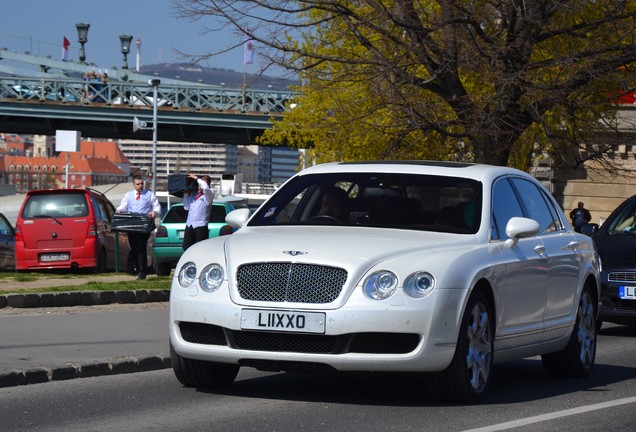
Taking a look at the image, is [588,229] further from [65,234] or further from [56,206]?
[56,206]

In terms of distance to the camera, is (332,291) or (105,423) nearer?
(105,423)

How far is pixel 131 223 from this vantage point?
22.7 m

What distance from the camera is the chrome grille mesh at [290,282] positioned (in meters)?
8.73

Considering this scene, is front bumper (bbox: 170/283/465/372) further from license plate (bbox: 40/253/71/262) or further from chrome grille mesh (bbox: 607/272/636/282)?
license plate (bbox: 40/253/71/262)

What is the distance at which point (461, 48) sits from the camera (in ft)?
72.8

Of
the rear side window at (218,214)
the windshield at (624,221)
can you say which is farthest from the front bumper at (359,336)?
the rear side window at (218,214)

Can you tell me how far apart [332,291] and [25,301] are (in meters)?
8.58

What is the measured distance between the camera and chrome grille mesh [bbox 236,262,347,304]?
8.73 meters

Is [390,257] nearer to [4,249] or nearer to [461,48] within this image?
[461,48]

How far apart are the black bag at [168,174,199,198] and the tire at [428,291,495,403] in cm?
1401

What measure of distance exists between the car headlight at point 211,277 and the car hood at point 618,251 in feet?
28.3

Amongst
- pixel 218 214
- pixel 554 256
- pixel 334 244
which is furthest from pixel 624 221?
pixel 218 214

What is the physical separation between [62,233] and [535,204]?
53.1ft

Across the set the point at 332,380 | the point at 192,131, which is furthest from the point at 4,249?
the point at 192,131
